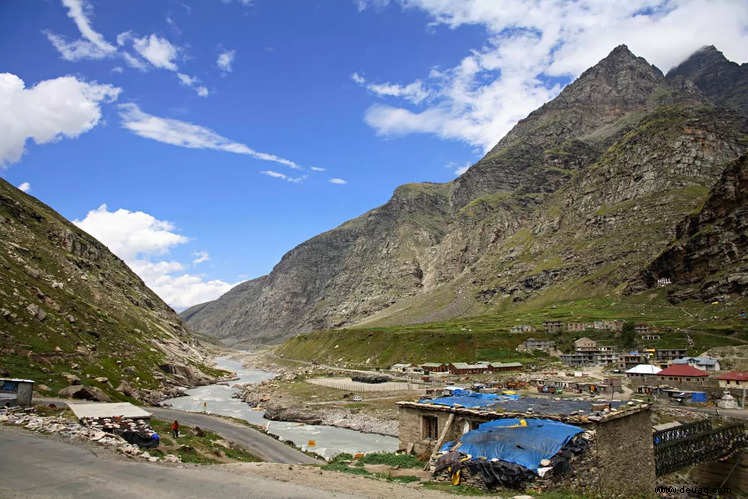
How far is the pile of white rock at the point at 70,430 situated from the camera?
72.8ft

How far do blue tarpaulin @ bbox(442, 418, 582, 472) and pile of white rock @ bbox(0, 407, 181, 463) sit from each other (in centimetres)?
1372

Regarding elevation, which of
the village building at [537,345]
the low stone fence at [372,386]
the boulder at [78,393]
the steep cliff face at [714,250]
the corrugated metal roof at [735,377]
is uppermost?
the steep cliff face at [714,250]

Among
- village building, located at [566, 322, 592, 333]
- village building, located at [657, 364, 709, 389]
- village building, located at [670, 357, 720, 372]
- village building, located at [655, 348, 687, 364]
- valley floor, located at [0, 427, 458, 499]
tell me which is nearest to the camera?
valley floor, located at [0, 427, 458, 499]

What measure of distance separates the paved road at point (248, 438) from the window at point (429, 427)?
1399cm

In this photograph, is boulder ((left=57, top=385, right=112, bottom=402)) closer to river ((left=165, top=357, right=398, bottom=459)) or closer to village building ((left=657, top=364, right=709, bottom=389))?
river ((left=165, top=357, right=398, bottom=459))

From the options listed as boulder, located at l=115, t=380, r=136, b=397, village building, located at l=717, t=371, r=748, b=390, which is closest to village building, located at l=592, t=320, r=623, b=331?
village building, located at l=717, t=371, r=748, b=390

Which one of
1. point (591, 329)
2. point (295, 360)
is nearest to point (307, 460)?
point (591, 329)

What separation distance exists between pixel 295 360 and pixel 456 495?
18012 centimetres

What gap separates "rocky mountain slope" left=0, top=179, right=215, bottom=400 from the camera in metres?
53.3

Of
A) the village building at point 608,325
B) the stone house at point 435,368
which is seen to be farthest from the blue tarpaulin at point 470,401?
the village building at point 608,325

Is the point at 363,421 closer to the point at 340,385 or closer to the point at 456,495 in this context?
the point at 340,385

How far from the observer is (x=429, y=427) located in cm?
2730

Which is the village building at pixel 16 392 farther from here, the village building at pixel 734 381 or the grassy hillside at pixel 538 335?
the grassy hillside at pixel 538 335

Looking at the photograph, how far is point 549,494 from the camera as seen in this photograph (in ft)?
58.0
